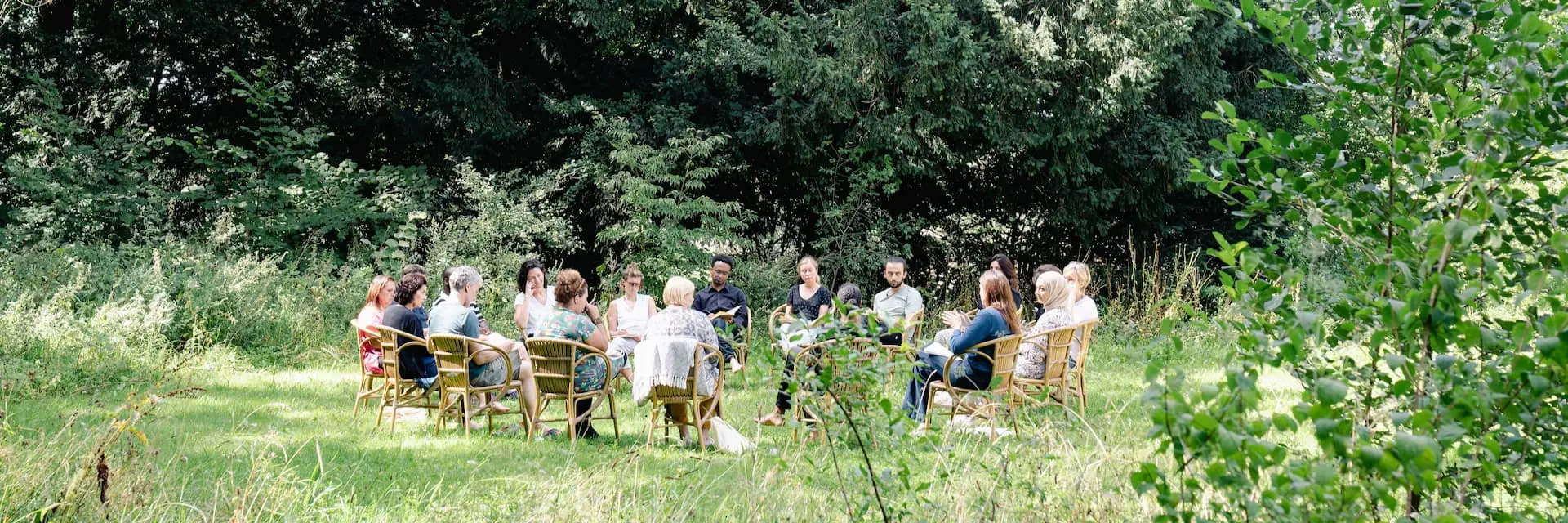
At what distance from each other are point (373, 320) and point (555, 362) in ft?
6.17

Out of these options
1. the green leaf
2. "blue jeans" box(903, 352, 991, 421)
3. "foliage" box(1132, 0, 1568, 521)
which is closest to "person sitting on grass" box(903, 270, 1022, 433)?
"blue jeans" box(903, 352, 991, 421)

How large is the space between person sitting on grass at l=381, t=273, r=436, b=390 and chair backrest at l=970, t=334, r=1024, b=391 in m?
3.31

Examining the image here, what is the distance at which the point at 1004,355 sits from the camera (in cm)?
607

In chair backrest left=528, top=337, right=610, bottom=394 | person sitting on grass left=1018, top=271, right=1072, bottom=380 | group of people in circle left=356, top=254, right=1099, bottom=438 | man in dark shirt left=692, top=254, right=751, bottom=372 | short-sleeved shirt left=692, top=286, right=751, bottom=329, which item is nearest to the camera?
chair backrest left=528, top=337, right=610, bottom=394

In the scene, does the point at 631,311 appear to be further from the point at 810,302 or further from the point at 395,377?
the point at 395,377

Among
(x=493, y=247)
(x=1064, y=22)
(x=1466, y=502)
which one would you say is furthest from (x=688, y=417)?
(x=1064, y=22)

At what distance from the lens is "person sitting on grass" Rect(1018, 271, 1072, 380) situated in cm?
652

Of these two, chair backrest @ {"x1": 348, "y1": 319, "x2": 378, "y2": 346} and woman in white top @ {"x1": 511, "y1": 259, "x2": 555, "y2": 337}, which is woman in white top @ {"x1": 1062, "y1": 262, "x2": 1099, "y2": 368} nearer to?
woman in white top @ {"x1": 511, "y1": 259, "x2": 555, "y2": 337}

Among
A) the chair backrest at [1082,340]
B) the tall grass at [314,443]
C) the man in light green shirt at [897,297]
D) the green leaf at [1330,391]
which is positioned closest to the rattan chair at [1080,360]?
the chair backrest at [1082,340]

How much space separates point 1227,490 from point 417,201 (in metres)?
12.6

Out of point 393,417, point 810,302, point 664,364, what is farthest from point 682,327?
point 810,302

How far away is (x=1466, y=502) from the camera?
2105 millimetres

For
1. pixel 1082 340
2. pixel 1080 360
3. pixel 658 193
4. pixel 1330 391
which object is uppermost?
pixel 658 193

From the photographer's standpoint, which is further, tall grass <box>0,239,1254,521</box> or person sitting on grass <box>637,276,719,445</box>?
person sitting on grass <box>637,276,719,445</box>
